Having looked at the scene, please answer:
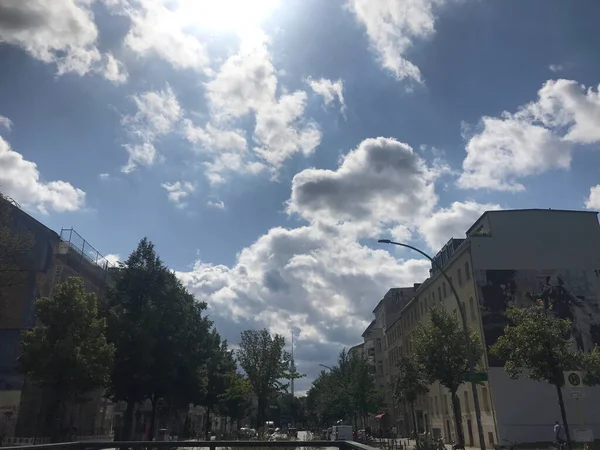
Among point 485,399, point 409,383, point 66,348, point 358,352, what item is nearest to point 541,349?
point 485,399

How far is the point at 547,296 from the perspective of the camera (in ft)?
136

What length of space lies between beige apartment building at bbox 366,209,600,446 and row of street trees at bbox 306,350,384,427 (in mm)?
17727

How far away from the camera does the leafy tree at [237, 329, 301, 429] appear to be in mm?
58969

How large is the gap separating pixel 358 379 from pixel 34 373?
1727 inches

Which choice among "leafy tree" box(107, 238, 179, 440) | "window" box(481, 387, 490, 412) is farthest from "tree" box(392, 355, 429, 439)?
"leafy tree" box(107, 238, 179, 440)

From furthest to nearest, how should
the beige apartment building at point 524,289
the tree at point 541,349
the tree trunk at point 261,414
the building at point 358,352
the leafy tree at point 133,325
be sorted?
the building at point 358,352 < the tree trunk at point 261,414 < the beige apartment building at point 524,289 < the leafy tree at point 133,325 < the tree at point 541,349

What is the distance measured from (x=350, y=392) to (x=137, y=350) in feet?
121

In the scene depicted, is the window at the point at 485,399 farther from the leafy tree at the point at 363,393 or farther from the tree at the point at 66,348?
the tree at the point at 66,348

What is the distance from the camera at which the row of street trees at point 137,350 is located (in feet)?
93.0

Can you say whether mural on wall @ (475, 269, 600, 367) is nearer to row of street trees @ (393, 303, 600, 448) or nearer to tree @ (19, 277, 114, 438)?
row of street trees @ (393, 303, 600, 448)

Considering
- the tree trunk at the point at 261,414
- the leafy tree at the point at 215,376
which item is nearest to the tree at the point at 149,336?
the leafy tree at the point at 215,376

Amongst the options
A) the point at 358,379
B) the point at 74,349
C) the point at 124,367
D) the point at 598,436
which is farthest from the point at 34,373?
the point at 358,379

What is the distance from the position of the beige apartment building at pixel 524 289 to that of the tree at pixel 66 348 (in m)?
26.1

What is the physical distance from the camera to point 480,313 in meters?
41.3
